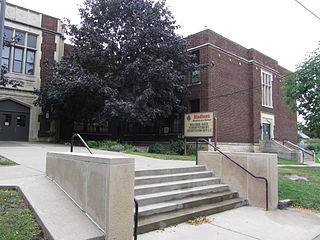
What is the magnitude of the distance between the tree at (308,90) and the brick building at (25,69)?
1764 centimetres

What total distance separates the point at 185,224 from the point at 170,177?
5.74 ft

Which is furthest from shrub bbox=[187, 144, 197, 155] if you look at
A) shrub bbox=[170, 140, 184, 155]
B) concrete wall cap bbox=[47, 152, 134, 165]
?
concrete wall cap bbox=[47, 152, 134, 165]

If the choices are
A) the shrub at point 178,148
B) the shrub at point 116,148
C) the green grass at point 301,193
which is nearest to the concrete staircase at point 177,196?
the green grass at point 301,193

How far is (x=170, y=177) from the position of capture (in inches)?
260

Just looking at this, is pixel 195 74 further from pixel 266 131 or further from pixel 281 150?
pixel 281 150

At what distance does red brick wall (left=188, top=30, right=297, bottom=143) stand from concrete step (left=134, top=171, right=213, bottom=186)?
501 inches

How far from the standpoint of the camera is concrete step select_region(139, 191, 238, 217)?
4946 millimetres

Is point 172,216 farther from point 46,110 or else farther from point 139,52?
point 46,110

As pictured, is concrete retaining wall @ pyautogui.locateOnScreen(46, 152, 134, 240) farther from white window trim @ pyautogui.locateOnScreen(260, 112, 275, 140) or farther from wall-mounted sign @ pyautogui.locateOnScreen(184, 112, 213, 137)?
white window trim @ pyautogui.locateOnScreen(260, 112, 275, 140)

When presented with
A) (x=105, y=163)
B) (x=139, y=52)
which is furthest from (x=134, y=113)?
(x=105, y=163)

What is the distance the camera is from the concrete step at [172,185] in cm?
563

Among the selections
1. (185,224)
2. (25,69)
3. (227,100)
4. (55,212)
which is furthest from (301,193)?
(25,69)

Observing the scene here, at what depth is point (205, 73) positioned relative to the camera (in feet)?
66.6

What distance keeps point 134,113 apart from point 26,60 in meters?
11.3
